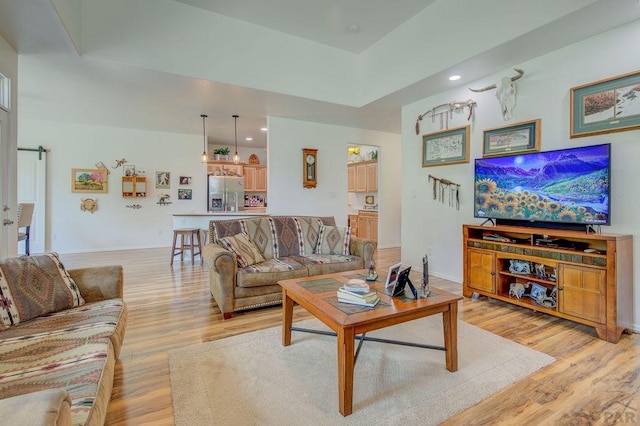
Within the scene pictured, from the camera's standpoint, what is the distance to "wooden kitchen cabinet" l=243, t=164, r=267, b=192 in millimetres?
8406

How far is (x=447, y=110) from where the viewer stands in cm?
428

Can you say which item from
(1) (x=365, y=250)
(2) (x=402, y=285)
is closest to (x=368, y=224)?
(1) (x=365, y=250)

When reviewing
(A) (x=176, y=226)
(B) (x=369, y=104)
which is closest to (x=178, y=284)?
(A) (x=176, y=226)

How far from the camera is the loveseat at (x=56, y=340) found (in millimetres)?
885

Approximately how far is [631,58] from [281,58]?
3769mm

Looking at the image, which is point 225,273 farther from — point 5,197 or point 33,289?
point 5,197

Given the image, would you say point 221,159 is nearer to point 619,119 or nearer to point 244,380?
point 244,380

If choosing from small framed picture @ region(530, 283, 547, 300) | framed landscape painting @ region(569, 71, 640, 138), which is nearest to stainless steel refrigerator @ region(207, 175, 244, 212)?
small framed picture @ region(530, 283, 547, 300)

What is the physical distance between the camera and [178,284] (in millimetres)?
4055

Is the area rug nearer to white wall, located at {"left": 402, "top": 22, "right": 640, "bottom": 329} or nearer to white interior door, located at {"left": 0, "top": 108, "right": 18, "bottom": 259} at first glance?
white wall, located at {"left": 402, "top": 22, "right": 640, "bottom": 329}

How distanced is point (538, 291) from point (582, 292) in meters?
0.43

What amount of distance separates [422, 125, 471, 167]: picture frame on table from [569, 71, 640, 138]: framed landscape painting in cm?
118

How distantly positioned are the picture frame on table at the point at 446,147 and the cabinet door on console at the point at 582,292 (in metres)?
1.82

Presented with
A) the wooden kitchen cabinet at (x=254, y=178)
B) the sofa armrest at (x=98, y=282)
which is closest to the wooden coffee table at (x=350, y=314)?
the sofa armrest at (x=98, y=282)
